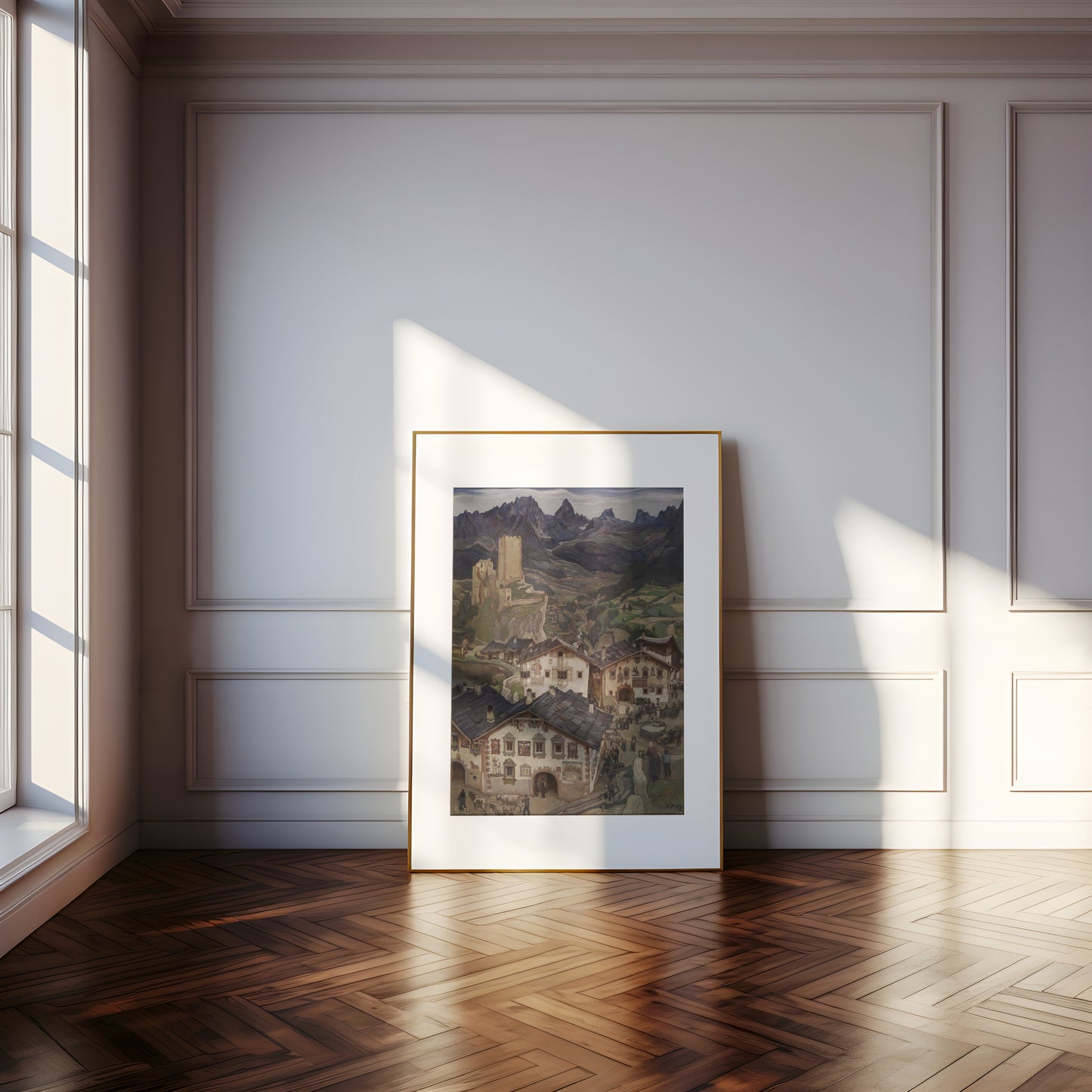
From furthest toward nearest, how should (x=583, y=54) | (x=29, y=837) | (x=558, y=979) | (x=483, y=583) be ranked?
1. (x=583, y=54)
2. (x=483, y=583)
3. (x=29, y=837)
4. (x=558, y=979)

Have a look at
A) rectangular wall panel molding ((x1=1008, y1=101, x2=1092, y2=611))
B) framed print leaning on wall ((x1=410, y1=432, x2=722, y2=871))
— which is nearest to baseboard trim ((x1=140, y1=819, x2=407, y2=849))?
framed print leaning on wall ((x1=410, y1=432, x2=722, y2=871))

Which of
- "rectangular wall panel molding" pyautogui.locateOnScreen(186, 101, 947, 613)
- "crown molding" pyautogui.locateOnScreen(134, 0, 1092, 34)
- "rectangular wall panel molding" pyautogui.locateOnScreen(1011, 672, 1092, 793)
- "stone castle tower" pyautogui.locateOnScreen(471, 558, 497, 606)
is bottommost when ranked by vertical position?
"rectangular wall panel molding" pyautogui.locateOnScreen(1011, 672, 1092, 793)

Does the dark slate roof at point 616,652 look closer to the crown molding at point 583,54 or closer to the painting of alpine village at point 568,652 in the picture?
the painting of alpine village at point 568,652

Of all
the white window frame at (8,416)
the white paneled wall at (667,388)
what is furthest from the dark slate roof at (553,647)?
the white window frame at (8,416)

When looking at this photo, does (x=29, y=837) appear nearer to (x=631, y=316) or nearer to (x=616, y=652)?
(x=616, y=652)

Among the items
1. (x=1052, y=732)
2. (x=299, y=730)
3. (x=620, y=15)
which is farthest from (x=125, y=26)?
(x=1052, y=732)

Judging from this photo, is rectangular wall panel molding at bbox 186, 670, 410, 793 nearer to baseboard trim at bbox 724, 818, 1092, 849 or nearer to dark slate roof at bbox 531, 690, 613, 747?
dark slate roof at bbox 531, 690, 613, 747

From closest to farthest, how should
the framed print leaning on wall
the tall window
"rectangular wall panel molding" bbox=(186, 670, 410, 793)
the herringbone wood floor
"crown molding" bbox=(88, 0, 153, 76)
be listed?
1. the herringbone wood floor
2. the tall window
3. "crown molding" bbox=(88, 0, 153, 76)
4. the framed print leaning on wall
5. "rectangular wall panel molding" bbox=(186, 670, 410, 793)
